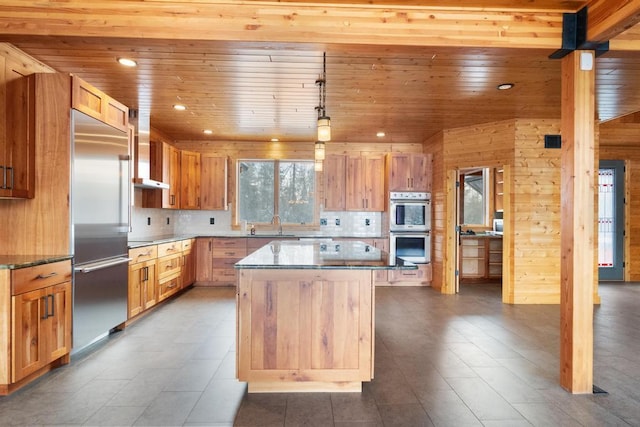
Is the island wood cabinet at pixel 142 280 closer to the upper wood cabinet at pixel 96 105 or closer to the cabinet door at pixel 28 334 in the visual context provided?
the cabinet door at pixel 28 334

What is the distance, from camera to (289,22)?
7.93ft

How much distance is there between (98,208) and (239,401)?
2128 mm

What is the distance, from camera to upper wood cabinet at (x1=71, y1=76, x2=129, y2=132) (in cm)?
297

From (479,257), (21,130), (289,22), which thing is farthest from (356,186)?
(21,130)

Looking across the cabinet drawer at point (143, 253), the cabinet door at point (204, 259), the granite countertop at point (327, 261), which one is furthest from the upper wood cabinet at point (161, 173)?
the granite countertop at point (327, 261)

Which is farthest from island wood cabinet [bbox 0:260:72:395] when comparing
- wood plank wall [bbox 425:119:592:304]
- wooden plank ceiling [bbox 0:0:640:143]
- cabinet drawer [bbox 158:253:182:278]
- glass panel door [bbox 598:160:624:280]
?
glass panel door [bbox 598:160:624:280]

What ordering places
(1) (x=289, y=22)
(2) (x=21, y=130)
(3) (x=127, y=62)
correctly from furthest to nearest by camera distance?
1. (3) (x=127, y=62)
2. (2) (x=21, y=130)
3. (1) (x=289, y=22)

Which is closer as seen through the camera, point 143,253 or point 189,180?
point 143,253

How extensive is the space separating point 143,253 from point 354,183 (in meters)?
3.62

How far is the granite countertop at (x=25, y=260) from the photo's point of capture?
93.1 inches

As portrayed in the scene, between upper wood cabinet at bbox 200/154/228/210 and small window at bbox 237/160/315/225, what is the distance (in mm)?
416

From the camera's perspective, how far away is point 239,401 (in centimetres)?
233

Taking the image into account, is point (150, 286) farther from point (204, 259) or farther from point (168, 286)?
point (204, 259)

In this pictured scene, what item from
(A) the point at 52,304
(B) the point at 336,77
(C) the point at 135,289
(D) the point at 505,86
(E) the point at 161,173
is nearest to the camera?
(A) the point at 52,304
